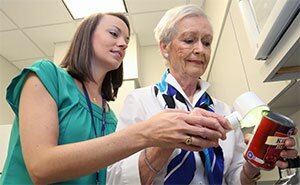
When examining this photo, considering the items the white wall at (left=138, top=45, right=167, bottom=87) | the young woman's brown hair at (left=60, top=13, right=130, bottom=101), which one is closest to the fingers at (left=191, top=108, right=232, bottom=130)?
the young woman's brown hair at (left=60, top=13, right=130, bottom=101)

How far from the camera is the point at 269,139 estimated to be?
54 cm

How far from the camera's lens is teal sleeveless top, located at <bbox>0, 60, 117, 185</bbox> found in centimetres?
75

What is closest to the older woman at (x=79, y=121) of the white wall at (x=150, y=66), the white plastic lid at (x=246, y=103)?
the white plastic lid at (x=246, y=103)

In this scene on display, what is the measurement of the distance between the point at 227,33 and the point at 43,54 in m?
2.12

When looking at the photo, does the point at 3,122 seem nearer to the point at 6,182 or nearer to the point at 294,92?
the point at 6,182

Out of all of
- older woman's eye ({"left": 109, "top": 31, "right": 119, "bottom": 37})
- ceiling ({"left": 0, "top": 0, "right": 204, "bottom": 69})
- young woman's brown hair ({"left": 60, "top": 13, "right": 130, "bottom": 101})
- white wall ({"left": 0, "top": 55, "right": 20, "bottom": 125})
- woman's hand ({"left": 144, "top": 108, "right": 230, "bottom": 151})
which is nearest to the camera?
woman's hand ({"left": 144, "top": 108, "right": 230, "bottom": 151})

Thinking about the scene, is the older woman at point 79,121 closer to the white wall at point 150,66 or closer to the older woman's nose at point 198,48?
→ the older woman's nose at point 198,48

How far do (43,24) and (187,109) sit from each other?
6.87 feet

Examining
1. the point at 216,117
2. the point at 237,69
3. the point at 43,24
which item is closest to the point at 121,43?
the point at 237,69

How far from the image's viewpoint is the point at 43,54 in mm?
2838

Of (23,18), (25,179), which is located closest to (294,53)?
(25,179)

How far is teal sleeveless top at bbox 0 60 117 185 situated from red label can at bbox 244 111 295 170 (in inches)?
19.7

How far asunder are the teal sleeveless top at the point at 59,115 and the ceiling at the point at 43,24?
155cm

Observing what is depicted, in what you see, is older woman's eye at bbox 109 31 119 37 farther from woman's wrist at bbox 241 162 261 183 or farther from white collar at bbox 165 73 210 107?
woman's wrist at bbox 241 162 261 183
